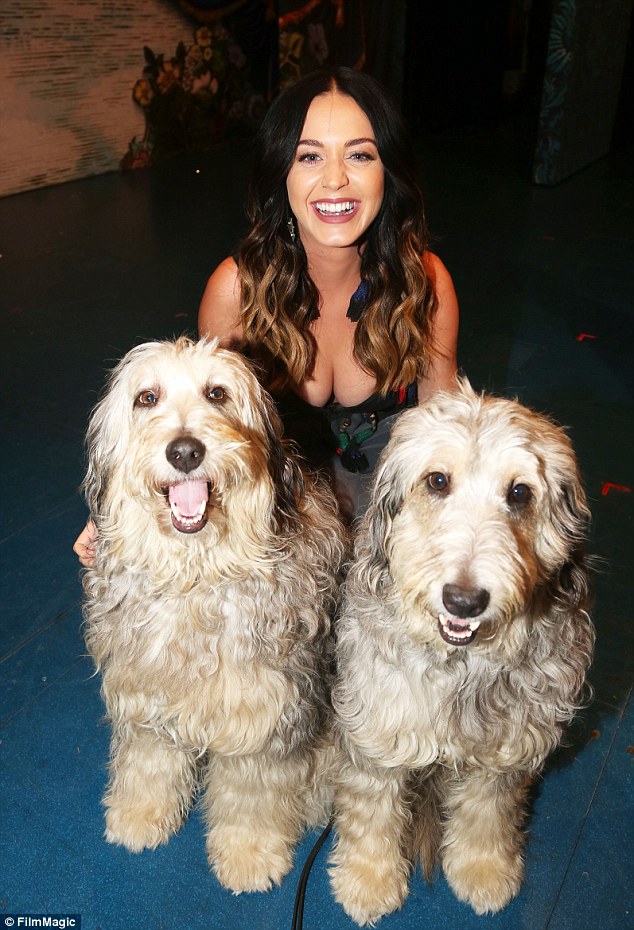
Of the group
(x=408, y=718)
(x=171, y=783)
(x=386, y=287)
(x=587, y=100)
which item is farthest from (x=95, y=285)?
(x=587, y=100)

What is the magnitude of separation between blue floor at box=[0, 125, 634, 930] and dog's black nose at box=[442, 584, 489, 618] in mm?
1244

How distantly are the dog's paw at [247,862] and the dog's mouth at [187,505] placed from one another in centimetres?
105

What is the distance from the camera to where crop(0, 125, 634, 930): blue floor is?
2166 millimetres

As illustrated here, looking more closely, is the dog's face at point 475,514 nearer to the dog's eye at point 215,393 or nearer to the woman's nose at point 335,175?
the dog's eye at point 215,393

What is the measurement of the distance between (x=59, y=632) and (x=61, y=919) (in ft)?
3.61

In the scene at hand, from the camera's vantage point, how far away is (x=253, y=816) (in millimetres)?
2162

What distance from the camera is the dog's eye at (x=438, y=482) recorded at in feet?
5.23

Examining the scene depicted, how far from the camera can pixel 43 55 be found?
26.0 feet

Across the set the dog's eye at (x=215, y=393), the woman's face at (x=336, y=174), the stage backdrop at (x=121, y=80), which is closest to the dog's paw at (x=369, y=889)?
the dog's eye at (x=215, y=393)

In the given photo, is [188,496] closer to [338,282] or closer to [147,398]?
[147,398]

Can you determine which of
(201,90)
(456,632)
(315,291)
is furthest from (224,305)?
(201,90)

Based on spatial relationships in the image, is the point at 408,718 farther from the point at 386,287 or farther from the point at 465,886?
the point at 386,287

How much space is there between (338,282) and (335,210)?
0.37 meters

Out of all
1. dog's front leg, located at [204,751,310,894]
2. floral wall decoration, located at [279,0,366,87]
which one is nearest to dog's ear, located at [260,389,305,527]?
dog's front leg, located at [204,751,310,894]
